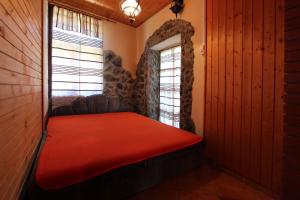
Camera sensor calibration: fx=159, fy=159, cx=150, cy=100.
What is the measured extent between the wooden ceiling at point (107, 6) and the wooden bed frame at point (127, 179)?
2.82 m

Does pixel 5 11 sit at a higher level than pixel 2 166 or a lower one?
higher

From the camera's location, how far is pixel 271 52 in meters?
1.61

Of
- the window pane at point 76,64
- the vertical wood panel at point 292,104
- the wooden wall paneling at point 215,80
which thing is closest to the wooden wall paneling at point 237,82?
the wooden wall paneling at point 215,80

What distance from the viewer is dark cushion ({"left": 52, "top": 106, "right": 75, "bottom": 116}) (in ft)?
11.0

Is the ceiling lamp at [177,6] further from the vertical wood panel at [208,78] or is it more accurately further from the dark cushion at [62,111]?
the dark cushion at [62,111]

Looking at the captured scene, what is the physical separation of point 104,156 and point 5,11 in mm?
1169

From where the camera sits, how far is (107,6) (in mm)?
3336

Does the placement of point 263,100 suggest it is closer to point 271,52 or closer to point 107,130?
point 271,52

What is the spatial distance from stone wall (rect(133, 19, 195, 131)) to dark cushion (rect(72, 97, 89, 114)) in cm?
135

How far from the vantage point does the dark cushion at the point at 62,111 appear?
11.0ft

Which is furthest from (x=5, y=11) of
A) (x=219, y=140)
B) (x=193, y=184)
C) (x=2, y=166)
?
(x=219, y=140)

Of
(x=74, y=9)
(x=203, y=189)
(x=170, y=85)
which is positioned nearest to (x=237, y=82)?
(x=203, y=189)

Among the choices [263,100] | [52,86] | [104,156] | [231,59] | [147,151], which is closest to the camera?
[104,156]

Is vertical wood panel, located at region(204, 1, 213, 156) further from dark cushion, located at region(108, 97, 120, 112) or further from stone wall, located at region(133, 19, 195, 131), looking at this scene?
dark cushion, located at region(108, 97, 120, 112)
